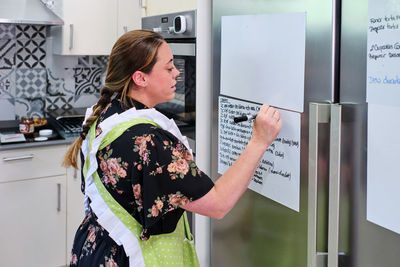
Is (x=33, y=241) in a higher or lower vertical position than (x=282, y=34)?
lower

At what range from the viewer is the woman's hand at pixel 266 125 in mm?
1061

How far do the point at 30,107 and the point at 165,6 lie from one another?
164 centimetres

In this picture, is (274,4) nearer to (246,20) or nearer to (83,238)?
Answer: (246,20)

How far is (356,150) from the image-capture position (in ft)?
2.86

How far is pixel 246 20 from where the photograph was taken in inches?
45.6

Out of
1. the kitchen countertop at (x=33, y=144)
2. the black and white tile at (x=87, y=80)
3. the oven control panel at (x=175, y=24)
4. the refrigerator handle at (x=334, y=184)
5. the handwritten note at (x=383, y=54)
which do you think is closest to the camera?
the handwritten note at (x=383, y=54)

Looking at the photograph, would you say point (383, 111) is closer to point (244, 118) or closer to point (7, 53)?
point (244, 118)

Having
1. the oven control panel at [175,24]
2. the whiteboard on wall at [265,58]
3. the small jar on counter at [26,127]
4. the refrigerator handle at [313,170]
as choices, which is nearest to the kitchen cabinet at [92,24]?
the small jar on counter at [26,127]

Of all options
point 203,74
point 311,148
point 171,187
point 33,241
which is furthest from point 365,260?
point 33,241

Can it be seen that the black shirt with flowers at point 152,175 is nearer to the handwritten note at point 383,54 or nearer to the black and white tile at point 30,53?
the handwritten note at point 383,54

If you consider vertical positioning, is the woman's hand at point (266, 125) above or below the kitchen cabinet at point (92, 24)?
below

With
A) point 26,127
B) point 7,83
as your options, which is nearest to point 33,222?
point 26,127

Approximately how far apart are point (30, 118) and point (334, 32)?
95.7 inches

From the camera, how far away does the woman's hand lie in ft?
3.48
